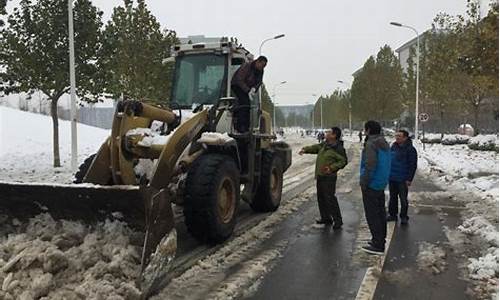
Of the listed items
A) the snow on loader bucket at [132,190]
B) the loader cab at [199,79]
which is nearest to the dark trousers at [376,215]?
the snow on loader bucket at [132,190]

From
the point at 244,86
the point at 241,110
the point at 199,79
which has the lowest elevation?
the point at 241,110

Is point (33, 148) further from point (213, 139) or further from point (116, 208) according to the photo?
point (116, 208)

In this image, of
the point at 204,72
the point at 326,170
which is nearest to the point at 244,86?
the point at 204,72

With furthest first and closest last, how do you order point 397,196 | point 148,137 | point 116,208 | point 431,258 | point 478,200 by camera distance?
point 478,200, point 397,196, point 148,137, point 431,258, point 116,208

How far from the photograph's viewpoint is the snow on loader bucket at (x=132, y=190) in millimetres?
5160

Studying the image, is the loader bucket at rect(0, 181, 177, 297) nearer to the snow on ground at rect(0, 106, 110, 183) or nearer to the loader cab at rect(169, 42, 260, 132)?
the loader cab at rect(169, 42, 260, 132)

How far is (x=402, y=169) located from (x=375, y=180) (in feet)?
7.44

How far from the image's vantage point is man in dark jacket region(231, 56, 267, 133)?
777 cm

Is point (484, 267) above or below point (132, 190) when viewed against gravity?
below

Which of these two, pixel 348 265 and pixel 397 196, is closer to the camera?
pixel 348 265

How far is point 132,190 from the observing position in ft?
17.0

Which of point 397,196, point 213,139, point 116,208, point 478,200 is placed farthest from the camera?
point 478,200

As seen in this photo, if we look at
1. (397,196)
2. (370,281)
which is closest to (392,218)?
(397,196)

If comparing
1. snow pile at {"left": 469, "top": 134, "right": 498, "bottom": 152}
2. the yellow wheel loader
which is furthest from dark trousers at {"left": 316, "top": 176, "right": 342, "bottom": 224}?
snow pile at {"left": 469, "top": 134, "right": 498, "bottom": 152}
